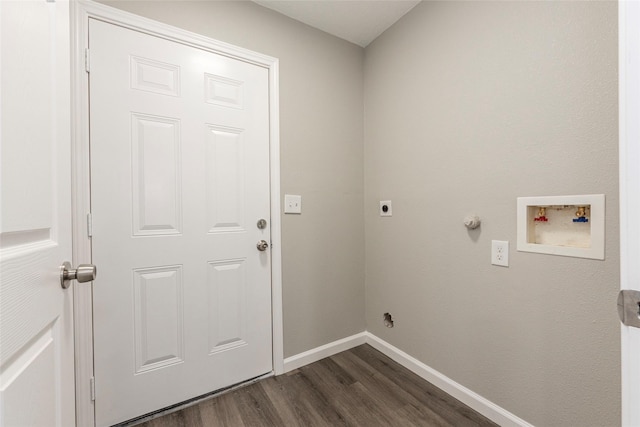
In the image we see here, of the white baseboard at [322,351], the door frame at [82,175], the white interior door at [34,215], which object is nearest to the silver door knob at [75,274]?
the white interior door at [34,215]

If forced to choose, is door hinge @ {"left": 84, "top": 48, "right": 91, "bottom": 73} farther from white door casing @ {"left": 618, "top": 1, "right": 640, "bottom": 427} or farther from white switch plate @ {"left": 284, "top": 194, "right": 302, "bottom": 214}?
white door casing @ {"left": 618, "top": 1, "right": 640, "bottom": 427}

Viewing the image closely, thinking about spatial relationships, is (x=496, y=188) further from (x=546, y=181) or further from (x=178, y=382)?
(x=178, y=382)

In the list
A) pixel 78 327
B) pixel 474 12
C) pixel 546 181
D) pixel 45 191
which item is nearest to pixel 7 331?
pixel 45 191

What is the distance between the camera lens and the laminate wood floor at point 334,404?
141 cm

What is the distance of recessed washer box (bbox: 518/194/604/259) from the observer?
106 centimetres

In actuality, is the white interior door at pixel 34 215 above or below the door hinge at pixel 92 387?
above

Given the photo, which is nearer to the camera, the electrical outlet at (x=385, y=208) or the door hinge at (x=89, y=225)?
the door hinge at (x=89, y=225)

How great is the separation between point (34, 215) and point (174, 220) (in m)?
1.01

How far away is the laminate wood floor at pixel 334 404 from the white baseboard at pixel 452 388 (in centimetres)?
3

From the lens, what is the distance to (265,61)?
1749 millimetres

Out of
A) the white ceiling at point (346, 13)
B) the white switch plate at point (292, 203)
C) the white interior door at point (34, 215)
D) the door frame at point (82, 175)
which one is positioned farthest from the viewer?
the white switch plate at point (292, 203)

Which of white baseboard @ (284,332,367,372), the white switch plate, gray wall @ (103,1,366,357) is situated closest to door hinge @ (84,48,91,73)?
gray wall @ (103,1,366,357)

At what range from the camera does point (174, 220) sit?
1.49m

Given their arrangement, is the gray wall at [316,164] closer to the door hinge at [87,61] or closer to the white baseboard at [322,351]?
the white baseboard at [322,351]
